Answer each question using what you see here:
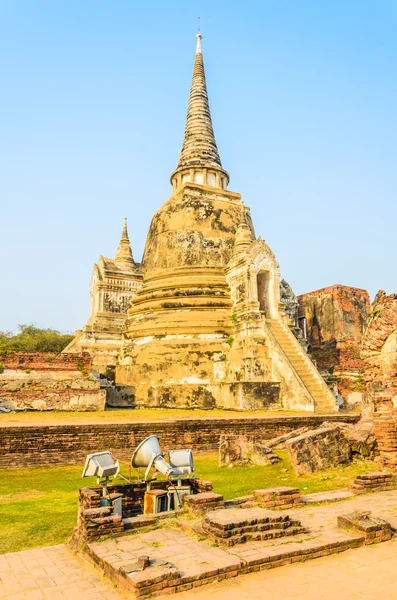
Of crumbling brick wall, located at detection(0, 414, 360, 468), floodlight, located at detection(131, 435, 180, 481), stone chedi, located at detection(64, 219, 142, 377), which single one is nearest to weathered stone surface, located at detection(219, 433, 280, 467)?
crumbling brick wall, located at detection(0, 414, 360, 468)

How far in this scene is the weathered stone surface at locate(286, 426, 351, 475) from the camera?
8492 mm

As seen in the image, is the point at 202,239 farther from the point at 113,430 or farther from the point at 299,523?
the point at 299,523

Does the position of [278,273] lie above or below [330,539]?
above

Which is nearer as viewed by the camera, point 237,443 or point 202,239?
point 237,443

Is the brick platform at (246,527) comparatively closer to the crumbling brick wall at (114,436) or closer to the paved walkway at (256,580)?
the paved walkway at (256,580)

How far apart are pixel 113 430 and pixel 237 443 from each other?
257 centimetres

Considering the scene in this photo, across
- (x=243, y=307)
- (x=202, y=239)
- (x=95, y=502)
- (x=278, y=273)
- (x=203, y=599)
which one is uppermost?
(x=202, y=239)

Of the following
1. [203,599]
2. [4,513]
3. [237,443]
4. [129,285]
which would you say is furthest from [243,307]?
[203,599]

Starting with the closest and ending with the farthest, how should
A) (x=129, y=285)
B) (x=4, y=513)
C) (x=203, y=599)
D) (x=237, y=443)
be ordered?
(x=203, y=599) → (x=4, y=513) → (x=237, y=443) → (x=129, y=285)

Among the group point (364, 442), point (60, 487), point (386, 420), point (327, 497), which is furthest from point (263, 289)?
point (327, 497)

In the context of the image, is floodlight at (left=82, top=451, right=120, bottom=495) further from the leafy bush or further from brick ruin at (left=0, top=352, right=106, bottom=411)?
the leafy bush

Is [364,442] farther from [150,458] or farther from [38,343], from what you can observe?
[38,343]

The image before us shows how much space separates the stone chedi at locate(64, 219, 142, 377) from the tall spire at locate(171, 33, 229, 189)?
4539 mm

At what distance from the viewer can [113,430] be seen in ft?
32.9
